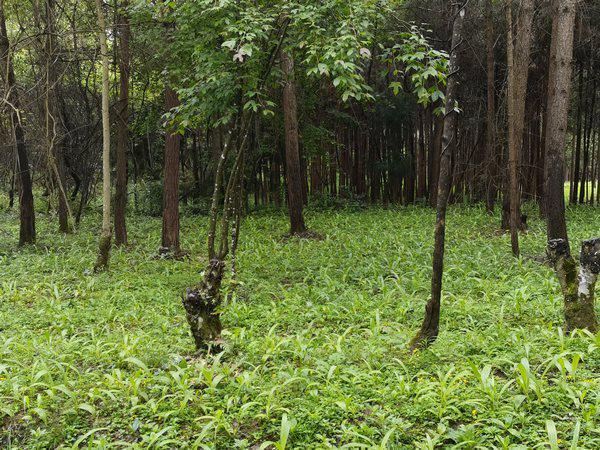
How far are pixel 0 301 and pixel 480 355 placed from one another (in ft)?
20.4

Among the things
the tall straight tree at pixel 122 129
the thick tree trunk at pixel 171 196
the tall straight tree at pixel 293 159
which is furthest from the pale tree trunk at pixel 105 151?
the tall straight tree at pixel 293 159

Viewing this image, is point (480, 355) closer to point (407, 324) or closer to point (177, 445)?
point (407, 324)

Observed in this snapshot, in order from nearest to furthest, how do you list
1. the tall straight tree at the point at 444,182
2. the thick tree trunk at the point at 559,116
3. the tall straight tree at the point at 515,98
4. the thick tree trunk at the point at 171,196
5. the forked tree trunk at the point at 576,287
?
1. the tall straight tree at the point at 444,182
2. the forked tree trunk at the point at 576,287
3. the thick tree trunk at the point at 559,116
4. the tall straight tree at the point at 515,98
5. the thick tree trunk at the point at 171,196

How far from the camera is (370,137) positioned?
59.3 feet

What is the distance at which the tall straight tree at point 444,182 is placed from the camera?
3826 millimetres

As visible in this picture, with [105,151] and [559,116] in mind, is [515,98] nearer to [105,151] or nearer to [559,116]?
[559,116]

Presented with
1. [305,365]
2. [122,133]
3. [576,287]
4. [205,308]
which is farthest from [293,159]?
[576,287]

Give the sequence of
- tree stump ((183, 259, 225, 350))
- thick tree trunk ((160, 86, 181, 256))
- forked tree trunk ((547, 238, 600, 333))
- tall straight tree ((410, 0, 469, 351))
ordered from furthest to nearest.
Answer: thick tree trunk ((160, 86, 181, 256)), tree stump ((183, 259, 225, 350)), forked tree trunk ((547, 238, 600, 333)), tall straight tree ((410, 0, 469, 351))

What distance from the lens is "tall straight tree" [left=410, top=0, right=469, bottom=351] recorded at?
12.6 ft

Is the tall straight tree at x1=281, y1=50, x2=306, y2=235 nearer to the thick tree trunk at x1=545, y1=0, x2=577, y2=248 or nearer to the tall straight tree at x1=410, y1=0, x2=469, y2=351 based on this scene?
the thick tree trunk at x1=545, y1=0, x2=577, y2=248

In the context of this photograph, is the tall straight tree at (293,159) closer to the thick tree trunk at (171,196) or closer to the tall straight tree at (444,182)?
the thick tree trunk at (171,196)

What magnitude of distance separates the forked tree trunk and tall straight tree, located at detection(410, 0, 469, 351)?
1122mm

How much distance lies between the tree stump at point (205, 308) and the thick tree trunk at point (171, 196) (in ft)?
17.4

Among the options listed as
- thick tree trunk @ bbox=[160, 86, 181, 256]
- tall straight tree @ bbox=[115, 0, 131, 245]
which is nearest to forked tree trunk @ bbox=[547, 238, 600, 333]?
thick tree trunk @ bbox=[160, 86, 181, 256]
